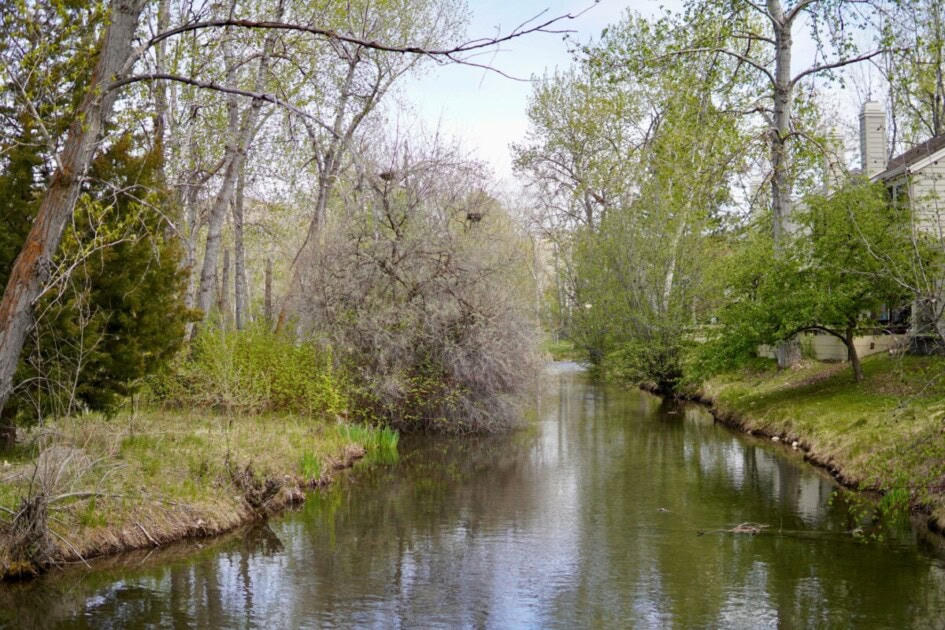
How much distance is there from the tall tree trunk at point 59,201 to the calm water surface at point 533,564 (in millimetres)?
3155

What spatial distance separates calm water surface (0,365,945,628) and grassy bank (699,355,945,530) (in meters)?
0.72

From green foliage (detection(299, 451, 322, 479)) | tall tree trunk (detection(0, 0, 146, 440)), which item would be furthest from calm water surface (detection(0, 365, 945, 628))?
tall tree trunk (detection(0, 0, 146, 440))

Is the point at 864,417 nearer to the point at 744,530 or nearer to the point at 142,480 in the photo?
the point at 744,530

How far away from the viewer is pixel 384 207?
69.9ft

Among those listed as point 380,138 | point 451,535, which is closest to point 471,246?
point 380,138

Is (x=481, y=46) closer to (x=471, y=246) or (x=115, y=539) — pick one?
(x=115, y=539)

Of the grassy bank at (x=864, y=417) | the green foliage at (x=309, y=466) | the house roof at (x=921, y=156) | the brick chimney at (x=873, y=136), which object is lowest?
the green foliage at (x=309, y=466)

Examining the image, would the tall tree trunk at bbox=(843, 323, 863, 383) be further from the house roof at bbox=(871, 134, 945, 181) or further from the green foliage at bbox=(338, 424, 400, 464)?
the green foliage at bbox=(338, 424, 400, 464)

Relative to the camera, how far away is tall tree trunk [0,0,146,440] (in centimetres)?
717

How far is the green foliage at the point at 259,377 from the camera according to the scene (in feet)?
59.9

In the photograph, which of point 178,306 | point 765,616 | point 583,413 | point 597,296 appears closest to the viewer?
point 765,616

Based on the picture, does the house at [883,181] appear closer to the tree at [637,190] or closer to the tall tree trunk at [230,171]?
the tree at [637,190]

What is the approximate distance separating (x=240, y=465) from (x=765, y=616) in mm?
7459

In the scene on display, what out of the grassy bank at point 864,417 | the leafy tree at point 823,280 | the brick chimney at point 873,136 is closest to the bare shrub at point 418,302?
the leafy tree at point 823,280
